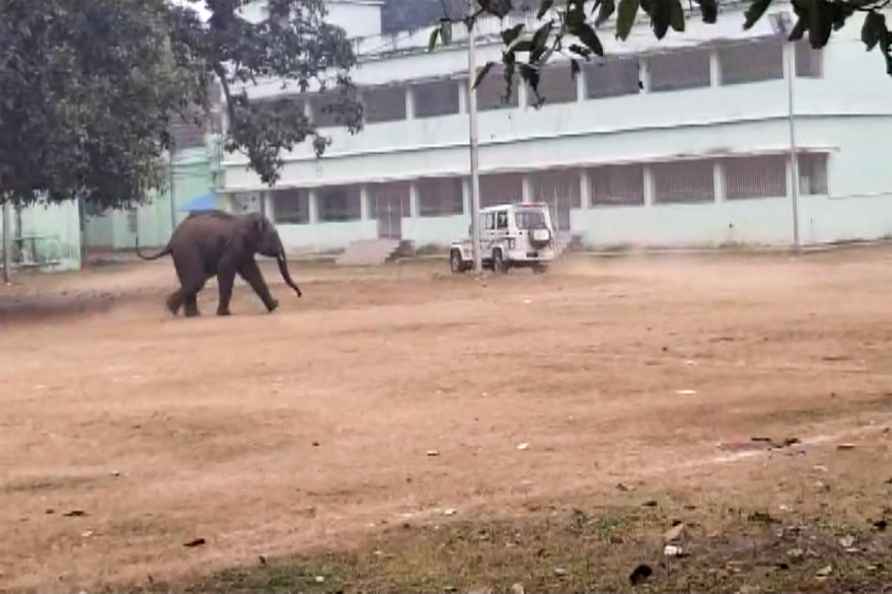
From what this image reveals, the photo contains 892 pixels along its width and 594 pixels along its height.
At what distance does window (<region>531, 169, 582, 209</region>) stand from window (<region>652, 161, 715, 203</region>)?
3.06 m

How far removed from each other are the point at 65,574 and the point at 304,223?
2067 inches

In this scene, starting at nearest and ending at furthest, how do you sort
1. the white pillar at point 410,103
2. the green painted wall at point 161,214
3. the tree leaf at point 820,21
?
the tree leaf at point 820,21, the white pillar at point 410,103, the green painted wall at point 161,214

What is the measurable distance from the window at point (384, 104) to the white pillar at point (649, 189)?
419 inches

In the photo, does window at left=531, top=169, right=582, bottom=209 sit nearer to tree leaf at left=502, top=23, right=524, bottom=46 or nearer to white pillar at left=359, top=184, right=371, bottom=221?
white pillar at left=359, top=184, right=371, bottom=221

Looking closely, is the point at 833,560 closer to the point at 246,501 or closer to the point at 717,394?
the point at 246,501

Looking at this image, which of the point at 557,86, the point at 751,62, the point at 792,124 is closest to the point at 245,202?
the point at 557,86

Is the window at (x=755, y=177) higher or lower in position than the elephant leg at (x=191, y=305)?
higher

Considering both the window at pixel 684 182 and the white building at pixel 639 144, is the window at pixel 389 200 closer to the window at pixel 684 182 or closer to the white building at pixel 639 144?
the white building at pixel 639 144

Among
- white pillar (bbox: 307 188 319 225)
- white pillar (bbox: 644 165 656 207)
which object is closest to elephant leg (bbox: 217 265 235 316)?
white pillar (bbox: 644 165 656 207)

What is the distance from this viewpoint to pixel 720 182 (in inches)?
1848

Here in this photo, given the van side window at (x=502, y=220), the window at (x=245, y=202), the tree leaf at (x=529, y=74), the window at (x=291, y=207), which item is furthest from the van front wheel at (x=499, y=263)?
the tree leaf at (x=529, y=74)

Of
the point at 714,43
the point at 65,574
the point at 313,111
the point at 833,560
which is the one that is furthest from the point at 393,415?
the point at 313,111

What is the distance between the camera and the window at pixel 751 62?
4603cm

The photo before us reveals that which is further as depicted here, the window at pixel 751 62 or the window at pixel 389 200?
the window at pixel 389 200
